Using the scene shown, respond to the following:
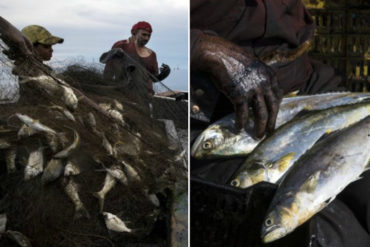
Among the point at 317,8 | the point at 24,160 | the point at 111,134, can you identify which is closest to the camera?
the point at 24,160

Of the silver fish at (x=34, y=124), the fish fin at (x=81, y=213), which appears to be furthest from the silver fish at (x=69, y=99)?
the fish fin at (x=81, y=213)

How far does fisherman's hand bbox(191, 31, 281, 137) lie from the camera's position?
2.08m

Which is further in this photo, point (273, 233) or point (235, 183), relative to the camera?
point (235, 183)

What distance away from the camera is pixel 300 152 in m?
2.19

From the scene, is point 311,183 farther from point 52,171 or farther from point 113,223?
point 52,171

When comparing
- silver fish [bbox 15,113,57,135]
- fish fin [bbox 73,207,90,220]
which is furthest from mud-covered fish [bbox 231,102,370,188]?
silver fish [bbox 15,113,57,135]

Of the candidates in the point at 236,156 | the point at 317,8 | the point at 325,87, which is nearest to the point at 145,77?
the point at 236,156

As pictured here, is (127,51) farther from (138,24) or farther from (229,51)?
(229,51)

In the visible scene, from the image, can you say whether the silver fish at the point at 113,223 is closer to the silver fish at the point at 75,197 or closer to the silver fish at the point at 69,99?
the silver fish at the point at 75,197

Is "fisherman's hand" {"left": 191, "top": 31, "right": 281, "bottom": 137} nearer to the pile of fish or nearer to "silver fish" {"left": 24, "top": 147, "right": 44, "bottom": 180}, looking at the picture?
the pile of fish

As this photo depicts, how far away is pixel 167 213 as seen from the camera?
2002 mm

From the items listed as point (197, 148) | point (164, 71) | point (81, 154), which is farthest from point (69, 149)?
point (197, 148)

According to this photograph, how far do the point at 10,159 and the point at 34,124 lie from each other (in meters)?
0.13

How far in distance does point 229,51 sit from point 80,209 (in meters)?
0.74
